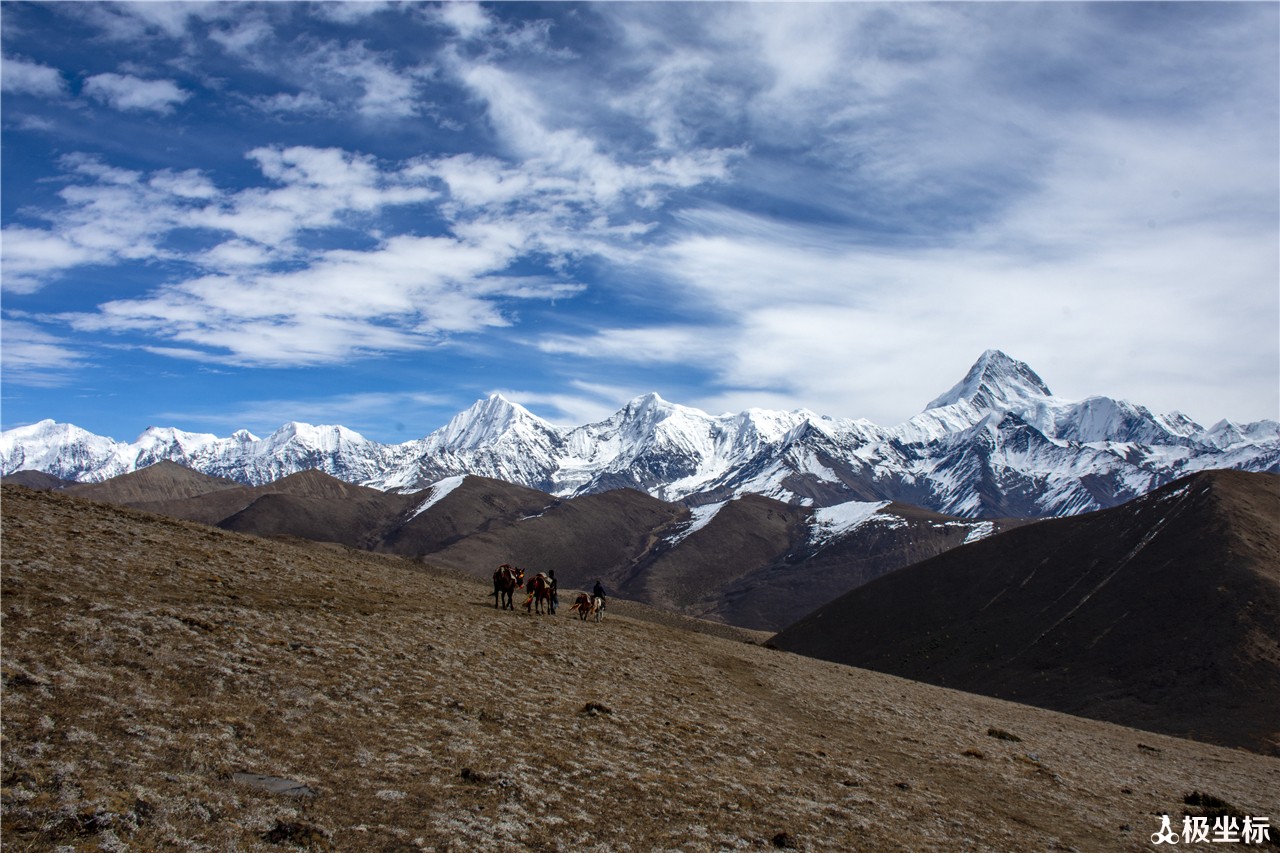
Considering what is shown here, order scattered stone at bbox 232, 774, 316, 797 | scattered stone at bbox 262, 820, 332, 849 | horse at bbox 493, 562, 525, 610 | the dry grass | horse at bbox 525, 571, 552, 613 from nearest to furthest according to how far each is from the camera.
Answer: scattered stone at bbox 262, 820, 332, 849 → the dry grass → scattered stone at bbox 232, 774, 316, 797 → horse at bbox 493, 562, 525, 610 → horse at bbox 525, 571, 552, 613

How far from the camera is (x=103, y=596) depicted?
1722cm

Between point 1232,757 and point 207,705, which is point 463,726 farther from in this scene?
point 1232,757

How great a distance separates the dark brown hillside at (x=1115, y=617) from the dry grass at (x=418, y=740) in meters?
37.3

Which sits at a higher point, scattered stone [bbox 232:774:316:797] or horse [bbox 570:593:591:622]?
horse [bbox 570:593:591:622]

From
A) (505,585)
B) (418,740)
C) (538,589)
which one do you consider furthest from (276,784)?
(538,589)

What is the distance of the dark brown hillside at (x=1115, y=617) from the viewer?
60.5m

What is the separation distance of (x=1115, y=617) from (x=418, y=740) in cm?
8467

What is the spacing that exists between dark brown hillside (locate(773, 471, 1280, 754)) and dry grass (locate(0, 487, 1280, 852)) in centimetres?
3729

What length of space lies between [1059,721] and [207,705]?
41270 millimetres

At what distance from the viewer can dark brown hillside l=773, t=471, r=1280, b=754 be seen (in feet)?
199

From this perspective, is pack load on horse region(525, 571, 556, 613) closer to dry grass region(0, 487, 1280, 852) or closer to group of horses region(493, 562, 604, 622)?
group of horses region(493, 562, 604, 622)

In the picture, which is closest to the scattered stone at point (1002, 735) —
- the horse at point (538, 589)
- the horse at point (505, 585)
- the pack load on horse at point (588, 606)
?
the pack load on horse at point (588, 606)

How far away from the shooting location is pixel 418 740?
13.6 meters

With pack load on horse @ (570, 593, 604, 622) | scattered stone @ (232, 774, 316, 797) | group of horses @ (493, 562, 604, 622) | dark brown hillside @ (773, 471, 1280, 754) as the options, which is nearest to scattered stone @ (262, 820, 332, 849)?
scattered stone @ (232, 774, 316, 797)
